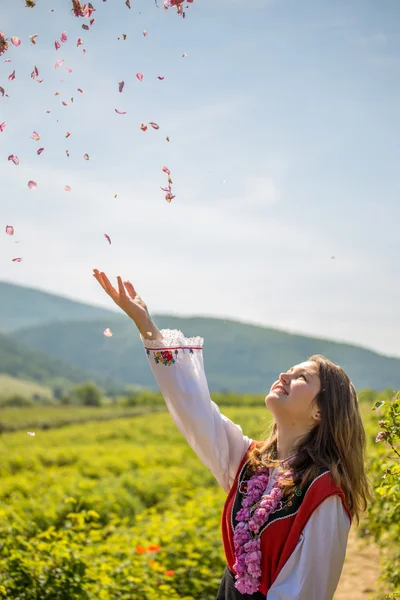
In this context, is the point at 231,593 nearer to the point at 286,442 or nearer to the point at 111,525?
the point at 286,442

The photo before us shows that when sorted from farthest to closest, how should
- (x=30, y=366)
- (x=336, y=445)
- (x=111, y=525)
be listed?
(x=30, y=366), (x=111, y=525), (x=336, y=445)

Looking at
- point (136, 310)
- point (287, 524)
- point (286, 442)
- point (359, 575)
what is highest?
point (136, 310)

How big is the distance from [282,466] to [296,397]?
0.95 feet

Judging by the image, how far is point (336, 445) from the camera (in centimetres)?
262

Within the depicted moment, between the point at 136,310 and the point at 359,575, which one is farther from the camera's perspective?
the point at 359,575

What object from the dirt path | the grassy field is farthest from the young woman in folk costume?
the dirt path

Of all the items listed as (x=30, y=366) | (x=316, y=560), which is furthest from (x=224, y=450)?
Answer: (x=30, y=366)

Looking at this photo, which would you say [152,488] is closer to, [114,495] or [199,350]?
[114,495]

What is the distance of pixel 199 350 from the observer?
2.92 m

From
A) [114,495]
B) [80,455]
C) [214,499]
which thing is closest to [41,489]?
[114,495]

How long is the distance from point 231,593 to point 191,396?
2.68ft

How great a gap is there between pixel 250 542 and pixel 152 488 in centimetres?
804

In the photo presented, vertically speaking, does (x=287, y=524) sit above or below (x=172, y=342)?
below

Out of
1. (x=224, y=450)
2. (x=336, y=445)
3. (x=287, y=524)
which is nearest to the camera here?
(x=287, y=524)
